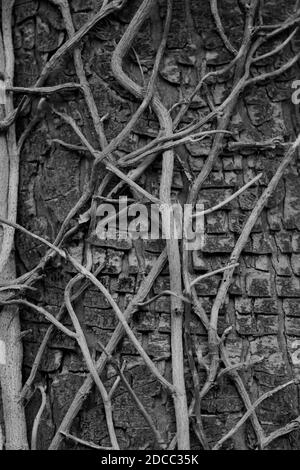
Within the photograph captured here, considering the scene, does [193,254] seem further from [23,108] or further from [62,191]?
[23,108]

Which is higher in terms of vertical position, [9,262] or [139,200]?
[139,200]

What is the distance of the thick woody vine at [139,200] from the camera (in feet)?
4.50

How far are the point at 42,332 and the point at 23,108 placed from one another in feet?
2.05

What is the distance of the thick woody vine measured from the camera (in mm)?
1373

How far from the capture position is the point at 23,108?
1559 mm

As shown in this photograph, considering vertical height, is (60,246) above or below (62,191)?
below

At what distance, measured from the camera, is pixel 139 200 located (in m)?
1.45
